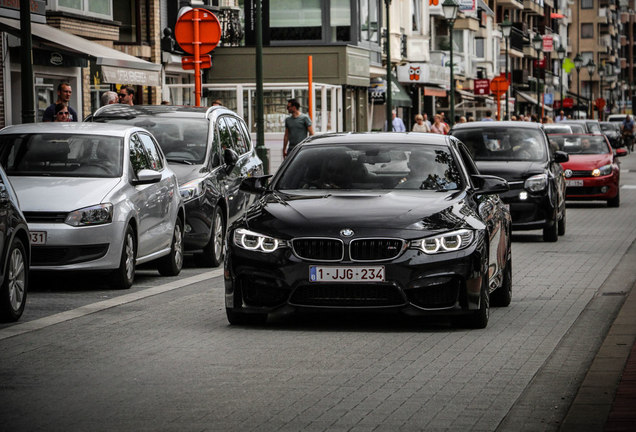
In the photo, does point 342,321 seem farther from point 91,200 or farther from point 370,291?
point 91,200

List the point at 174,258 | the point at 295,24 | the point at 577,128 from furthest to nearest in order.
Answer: the point at 295,24 → the point at 577,128 → the point at 174,258

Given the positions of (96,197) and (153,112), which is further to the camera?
(153,112)

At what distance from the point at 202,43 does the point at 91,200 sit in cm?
1013

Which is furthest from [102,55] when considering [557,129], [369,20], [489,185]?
[369,20]

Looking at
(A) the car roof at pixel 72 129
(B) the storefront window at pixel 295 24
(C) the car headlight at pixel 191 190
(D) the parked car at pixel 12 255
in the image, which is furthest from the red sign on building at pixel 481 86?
(D) the parked car at pixel 12 255

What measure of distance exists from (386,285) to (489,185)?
73.7 inches

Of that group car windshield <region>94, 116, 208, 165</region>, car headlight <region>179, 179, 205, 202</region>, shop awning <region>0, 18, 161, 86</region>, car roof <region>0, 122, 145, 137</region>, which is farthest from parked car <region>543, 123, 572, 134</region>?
car roof <region>0, 122, 145, 137</region>

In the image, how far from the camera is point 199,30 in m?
23.6

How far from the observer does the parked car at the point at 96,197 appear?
13711 mm

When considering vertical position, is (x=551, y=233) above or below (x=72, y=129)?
below

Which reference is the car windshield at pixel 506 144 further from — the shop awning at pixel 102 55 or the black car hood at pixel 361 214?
the black car hood at pixel 361 214

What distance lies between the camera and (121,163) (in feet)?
48.6

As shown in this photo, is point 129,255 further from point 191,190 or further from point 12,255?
point 12,255

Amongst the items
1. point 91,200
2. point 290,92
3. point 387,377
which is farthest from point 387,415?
point 290,92
